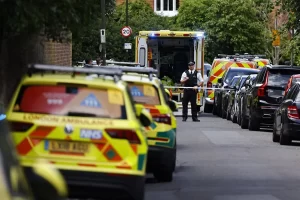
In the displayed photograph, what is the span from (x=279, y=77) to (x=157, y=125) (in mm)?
12324

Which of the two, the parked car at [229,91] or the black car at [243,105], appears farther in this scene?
the parked car at [229,91]

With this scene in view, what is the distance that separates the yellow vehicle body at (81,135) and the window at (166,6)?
76214 millimetres

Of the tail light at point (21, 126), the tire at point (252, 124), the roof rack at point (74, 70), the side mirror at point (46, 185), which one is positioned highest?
the roof rack at point (74, 70)

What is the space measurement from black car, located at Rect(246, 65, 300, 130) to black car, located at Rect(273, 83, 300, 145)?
324 cm

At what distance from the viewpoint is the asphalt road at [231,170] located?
12406 millimetres

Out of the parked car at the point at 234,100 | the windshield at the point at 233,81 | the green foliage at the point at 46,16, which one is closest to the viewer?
the green foliage at the point at 46,16

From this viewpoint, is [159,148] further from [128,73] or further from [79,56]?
[79,56]

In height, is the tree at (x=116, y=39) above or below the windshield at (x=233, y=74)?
above

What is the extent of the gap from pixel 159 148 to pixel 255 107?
40.5 feet

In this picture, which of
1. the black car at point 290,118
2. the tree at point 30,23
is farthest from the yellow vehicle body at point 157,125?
the black car at point 290,118

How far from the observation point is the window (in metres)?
85.9

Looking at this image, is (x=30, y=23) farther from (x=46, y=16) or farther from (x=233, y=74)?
(x=233, y=74)

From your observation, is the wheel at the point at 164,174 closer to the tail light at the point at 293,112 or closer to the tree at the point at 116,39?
the tail light at the point at 293,112

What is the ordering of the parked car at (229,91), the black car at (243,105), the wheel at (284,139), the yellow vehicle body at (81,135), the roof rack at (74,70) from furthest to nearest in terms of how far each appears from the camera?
the parked car at (229,91) < the black car at (243,105) < the wheel at (284,139) < the roof rack at (74,70) < the yellow vehicle body at (81,135)
